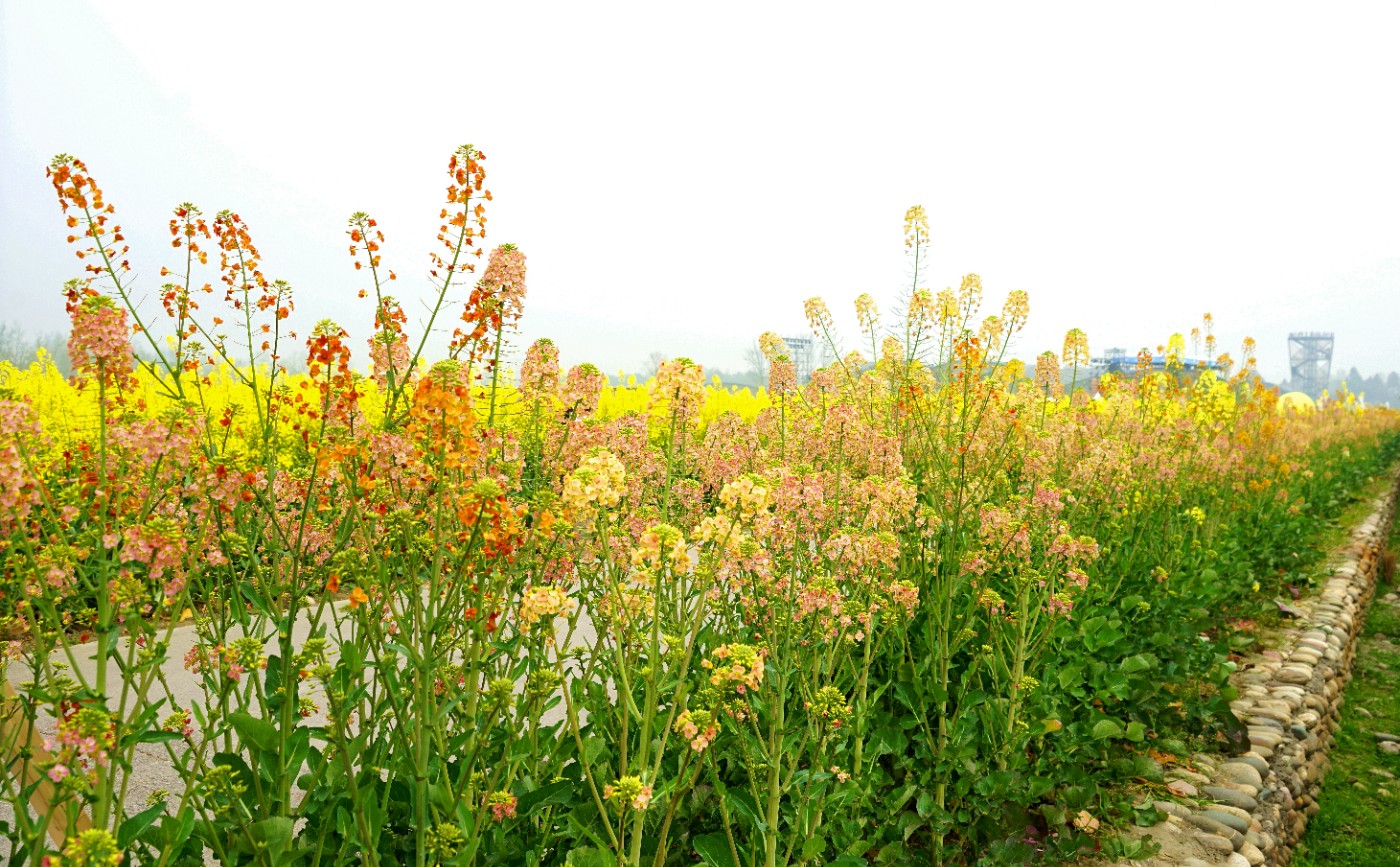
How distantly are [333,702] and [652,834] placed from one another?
1151mm

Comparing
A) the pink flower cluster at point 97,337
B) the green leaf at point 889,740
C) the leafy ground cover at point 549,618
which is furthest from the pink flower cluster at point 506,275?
the green leaf at point 889,740

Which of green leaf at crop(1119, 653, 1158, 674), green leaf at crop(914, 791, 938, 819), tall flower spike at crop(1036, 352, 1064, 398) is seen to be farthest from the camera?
tall flower spike at crop(1036, 352, 1064, 398)

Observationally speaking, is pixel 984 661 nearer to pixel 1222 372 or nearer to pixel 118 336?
pixel 118 336

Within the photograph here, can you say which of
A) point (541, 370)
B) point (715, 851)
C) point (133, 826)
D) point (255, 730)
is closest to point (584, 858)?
point (715, 851)

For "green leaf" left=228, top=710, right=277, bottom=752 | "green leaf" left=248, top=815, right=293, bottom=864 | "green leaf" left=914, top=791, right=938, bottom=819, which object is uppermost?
"green leaf" left=228, top=710, right=277, bottom=752

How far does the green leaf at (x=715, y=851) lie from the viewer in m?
2.23

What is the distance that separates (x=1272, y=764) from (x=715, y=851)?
3847 millimetres

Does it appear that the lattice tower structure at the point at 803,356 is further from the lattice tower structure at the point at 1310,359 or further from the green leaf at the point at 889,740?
the lattice tower structure at the point at 1310,359

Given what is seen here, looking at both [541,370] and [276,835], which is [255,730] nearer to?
[276,835]

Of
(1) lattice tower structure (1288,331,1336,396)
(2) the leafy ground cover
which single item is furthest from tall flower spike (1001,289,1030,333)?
(1) lattice tower structure (1288,331,1336,396)

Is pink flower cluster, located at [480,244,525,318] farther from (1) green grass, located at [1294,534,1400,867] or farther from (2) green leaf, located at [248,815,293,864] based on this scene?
(1) green grass, located at [1294,534,1400,867]

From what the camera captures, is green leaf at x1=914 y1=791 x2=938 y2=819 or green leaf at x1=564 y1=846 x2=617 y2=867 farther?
green leaf at x1=914 y1=791 x2=938 y2=819

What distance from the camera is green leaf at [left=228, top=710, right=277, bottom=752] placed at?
1.91 m

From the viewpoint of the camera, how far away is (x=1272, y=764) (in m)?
4.34
